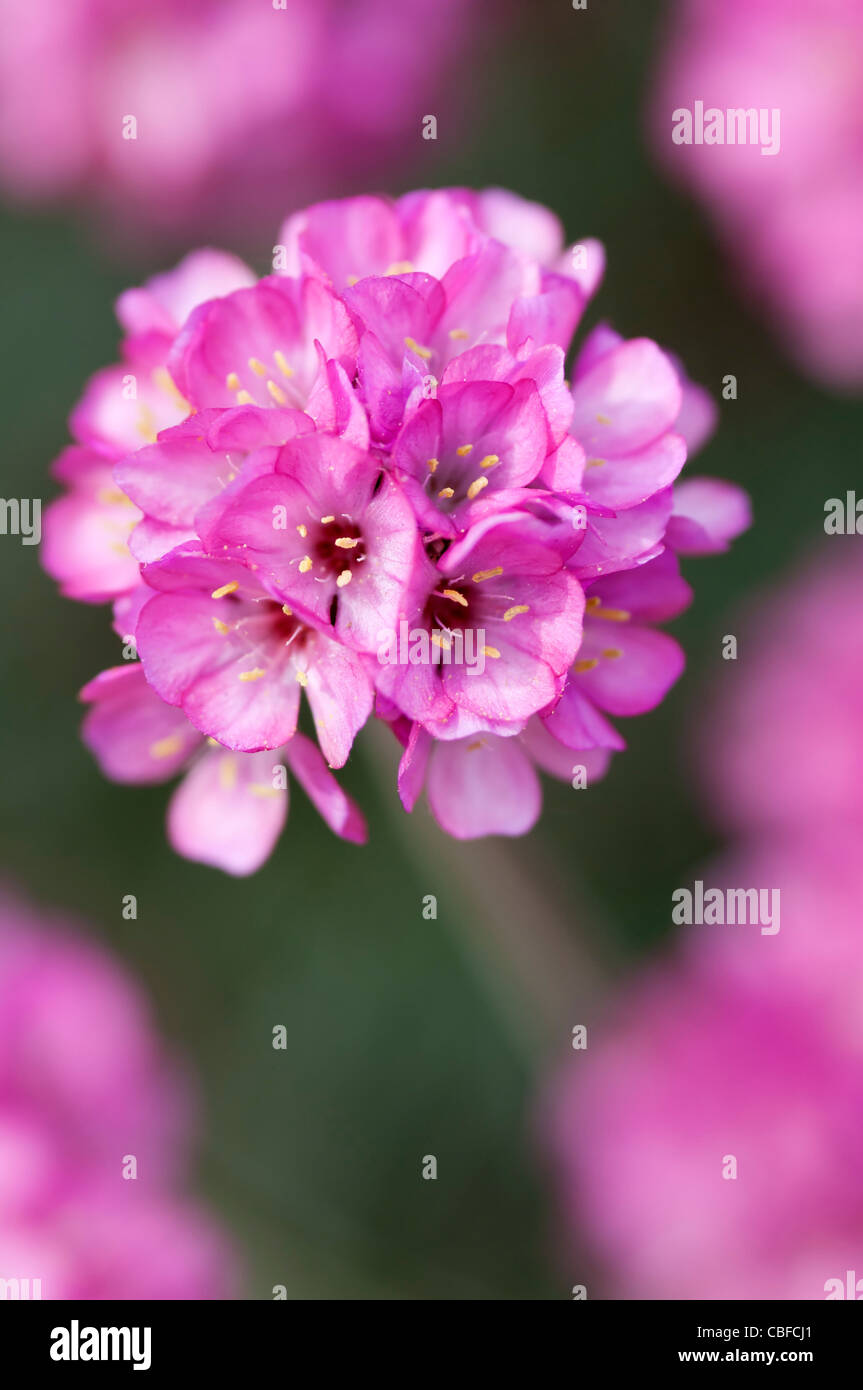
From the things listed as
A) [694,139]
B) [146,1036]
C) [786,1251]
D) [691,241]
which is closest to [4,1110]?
[146,1036]

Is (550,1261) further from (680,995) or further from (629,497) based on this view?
(629,497)

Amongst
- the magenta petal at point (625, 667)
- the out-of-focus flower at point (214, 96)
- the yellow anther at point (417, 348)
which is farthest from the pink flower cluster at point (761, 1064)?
the out-of-focus flower at point (214, 96)

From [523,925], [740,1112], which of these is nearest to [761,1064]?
[740,1112]

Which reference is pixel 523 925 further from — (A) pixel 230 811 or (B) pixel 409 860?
(A) pixel 230 811

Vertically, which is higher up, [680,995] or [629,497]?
[629,497]

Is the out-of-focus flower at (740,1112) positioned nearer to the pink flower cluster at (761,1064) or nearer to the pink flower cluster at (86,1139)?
the pink flower cluster at (761,1064)

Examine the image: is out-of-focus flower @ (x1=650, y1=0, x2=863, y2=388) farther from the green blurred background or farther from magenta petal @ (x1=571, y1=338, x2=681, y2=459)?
magenta petal @ (x1=571, y1=338, x2=681, y2=459)

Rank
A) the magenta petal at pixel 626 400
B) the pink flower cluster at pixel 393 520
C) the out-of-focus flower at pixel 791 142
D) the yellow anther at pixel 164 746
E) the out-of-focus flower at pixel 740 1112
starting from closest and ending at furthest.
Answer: the pink flower cluster at pixel 393 520, the magenta petal at pixel 626 400, the yellow anther at pixel 164 746, the out-of-focus flower at pixel 740 1112, the out-of-focus flower at pixel 791 142
